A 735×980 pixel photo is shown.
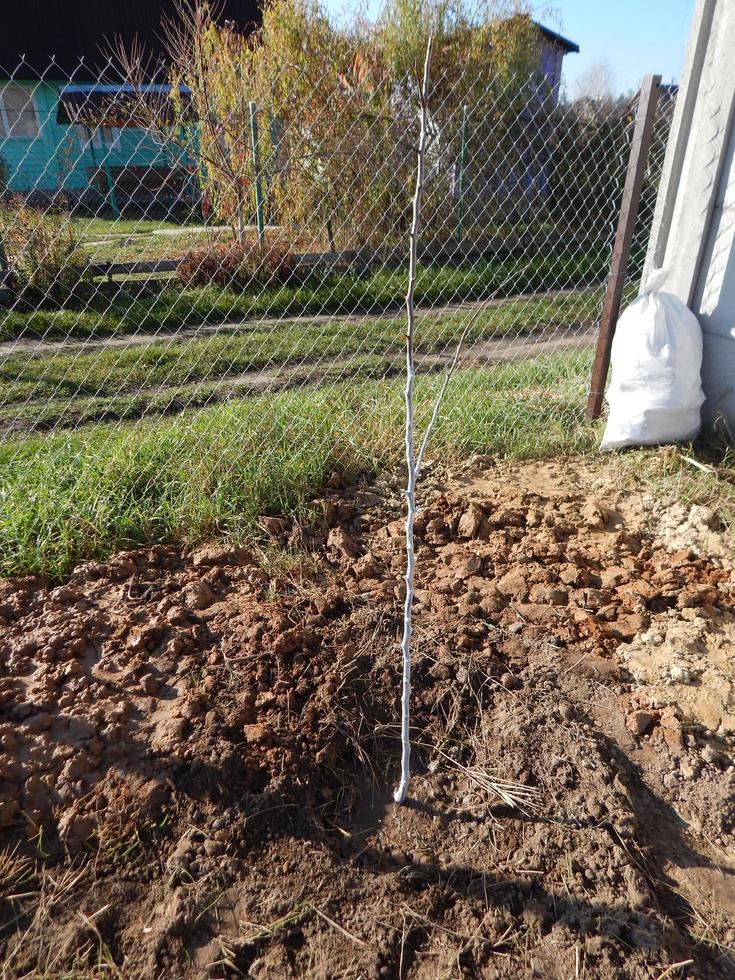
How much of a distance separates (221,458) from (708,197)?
2673mm

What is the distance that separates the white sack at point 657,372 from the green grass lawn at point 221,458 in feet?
1.08

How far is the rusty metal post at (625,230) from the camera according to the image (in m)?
3.25

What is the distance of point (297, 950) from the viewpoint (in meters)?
1.53

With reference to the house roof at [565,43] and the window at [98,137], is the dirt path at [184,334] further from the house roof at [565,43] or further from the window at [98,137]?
the house roof at [565,43]

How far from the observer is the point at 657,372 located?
3.36 m

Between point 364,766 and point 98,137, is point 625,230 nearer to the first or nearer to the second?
point 364,766

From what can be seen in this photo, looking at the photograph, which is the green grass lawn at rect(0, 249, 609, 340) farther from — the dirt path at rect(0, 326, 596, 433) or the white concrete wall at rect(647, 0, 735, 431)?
the white concrete wall at rect(647, 0, 735, 431)

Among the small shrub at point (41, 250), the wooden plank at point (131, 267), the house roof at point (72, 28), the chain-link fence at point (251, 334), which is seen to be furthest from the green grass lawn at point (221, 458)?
the house roof at point (72, 28)

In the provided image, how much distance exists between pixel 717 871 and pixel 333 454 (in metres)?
2.18

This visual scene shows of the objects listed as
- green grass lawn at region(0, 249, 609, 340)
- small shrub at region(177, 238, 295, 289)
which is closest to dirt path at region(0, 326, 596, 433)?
green grass lawn at region(0, 249, 609, 340)

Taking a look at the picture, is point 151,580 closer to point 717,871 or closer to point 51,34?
point 717,871

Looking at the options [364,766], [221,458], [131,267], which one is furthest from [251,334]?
[364,766]

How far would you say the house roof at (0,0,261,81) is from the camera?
16.1 m

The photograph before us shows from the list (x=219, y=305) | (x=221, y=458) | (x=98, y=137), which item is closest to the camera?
(x=221, y=458)
